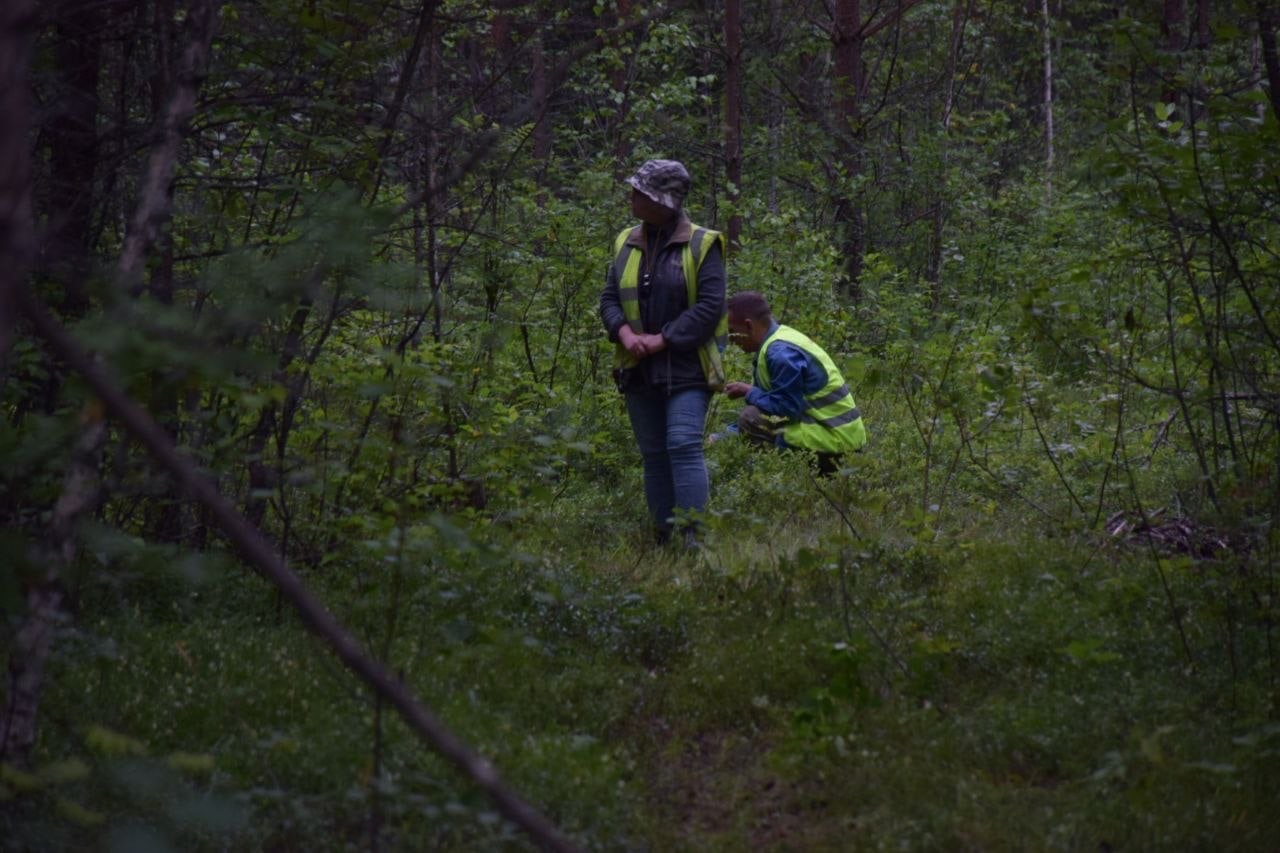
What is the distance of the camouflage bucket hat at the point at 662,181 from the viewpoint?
664 centimetres

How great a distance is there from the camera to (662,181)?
667cm

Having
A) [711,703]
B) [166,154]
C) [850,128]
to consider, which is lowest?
[711,703]

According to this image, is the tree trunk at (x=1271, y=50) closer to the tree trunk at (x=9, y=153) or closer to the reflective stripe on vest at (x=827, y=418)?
the reflective stripe on vest at (x=827, y=418)

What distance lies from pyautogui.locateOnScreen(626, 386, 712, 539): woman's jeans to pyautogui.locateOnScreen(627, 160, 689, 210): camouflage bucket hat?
108 centimetres

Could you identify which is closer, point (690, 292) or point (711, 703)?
point (711, 703)

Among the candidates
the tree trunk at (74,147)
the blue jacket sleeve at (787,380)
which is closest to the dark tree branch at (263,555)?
the tree trunk at (74,147)

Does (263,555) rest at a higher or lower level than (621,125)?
lower

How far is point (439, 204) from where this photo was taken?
25.1 feet

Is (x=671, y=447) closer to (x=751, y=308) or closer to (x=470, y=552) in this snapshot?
(x=751, y=308)

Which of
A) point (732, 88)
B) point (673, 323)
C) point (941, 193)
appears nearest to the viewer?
point (673, 323)

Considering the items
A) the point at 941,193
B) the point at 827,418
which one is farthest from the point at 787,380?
the point at 941,193

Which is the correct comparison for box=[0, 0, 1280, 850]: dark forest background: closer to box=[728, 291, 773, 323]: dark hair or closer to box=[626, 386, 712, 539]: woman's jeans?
box=[626, 386, 712, 539]: woman's jeans

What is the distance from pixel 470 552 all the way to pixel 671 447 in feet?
7.88

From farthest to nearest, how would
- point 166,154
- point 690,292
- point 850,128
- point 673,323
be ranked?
point 850,128
point 690,292
point 673,323
point 166,154
